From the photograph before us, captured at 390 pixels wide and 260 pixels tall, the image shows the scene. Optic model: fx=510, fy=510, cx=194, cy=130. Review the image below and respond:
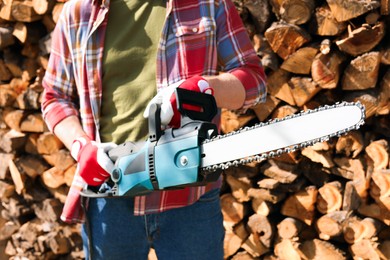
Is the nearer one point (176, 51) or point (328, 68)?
point (176, 51)

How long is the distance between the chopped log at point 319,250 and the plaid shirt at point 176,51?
0.86 metres

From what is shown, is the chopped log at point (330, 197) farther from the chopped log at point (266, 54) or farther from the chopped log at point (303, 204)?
the chopped log at point (266, 54)

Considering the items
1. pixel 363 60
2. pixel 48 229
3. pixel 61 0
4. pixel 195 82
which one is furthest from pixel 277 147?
pixel 48 229

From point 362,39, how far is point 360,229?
65 cm

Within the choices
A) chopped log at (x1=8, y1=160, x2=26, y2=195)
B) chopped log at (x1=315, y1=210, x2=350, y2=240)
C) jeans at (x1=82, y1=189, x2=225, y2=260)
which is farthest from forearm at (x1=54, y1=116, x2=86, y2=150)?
chopped log at (x1=8, y1=160, x2=26, y2=195)

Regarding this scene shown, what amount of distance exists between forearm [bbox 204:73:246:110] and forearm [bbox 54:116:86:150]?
329 millimetres

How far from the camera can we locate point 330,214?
1.81m

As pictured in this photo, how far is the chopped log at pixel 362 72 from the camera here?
5.28 ft

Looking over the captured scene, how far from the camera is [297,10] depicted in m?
1.69

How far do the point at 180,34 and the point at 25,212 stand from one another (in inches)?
72.8

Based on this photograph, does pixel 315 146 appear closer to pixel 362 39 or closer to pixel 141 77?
pixel 362 39

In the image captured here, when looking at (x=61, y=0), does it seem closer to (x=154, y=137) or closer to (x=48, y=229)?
(x=48, y=229)

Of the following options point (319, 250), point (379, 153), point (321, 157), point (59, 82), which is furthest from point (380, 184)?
point (59, 82)

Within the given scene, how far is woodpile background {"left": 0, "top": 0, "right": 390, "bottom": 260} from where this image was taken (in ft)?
5.39
